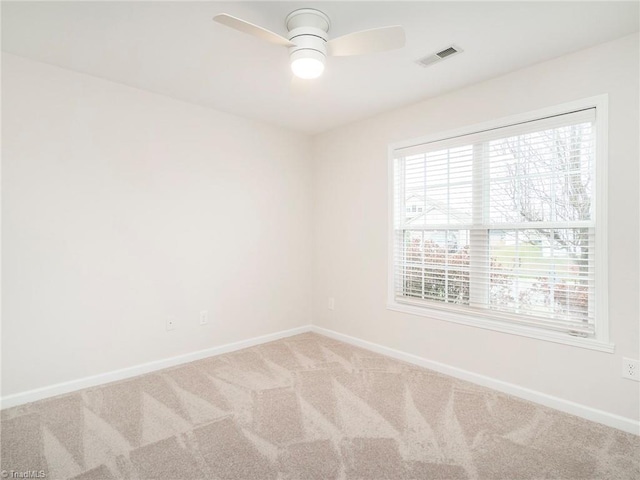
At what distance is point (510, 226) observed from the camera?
104 inches

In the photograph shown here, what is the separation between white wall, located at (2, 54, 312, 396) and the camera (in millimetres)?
2438

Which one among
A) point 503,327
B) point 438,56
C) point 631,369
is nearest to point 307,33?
point 438,56

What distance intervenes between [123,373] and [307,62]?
2768mm

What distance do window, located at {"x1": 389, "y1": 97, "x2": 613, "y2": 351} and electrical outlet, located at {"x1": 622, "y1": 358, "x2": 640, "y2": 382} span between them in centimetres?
12

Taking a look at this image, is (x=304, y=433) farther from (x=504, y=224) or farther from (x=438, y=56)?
(x=438, y=56)

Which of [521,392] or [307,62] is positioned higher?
[307,62]

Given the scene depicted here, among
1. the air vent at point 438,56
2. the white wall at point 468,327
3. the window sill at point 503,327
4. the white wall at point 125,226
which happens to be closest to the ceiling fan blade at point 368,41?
the air vent at point 438,56

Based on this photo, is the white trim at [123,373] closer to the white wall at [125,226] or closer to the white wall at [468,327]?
the white wall at [125,226]

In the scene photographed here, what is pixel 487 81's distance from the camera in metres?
2.75

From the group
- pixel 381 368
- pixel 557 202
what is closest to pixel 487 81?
pixel 557 202

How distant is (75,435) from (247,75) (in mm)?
2661

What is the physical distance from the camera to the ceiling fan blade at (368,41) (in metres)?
1.68

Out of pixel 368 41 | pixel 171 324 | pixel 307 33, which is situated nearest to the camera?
pixel 368 41

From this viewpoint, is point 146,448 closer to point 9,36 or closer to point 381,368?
point 381,368
